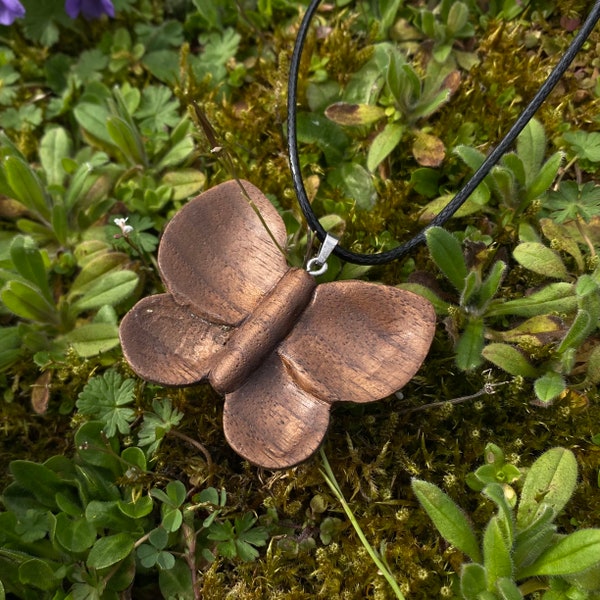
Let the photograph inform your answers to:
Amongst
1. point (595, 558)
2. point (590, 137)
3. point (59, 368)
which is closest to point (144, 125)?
point (59, 368)

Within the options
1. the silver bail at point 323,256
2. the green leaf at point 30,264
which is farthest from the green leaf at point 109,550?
the silver bail at point 323,256

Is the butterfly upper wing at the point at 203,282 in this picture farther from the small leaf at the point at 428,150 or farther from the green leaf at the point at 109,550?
the small leaf at the point at 428,150

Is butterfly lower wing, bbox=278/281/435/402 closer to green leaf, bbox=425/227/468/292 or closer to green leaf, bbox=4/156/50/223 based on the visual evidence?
green leaf, bbox=425/227/468/292

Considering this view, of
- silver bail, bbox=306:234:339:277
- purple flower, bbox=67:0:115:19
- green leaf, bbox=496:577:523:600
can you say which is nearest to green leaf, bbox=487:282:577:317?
silver bail, bbox=306:234:339:277

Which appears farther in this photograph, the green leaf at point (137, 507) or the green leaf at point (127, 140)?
the green leaf at point (127, 140)

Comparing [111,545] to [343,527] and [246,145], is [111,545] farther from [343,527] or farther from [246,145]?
[246,145]
